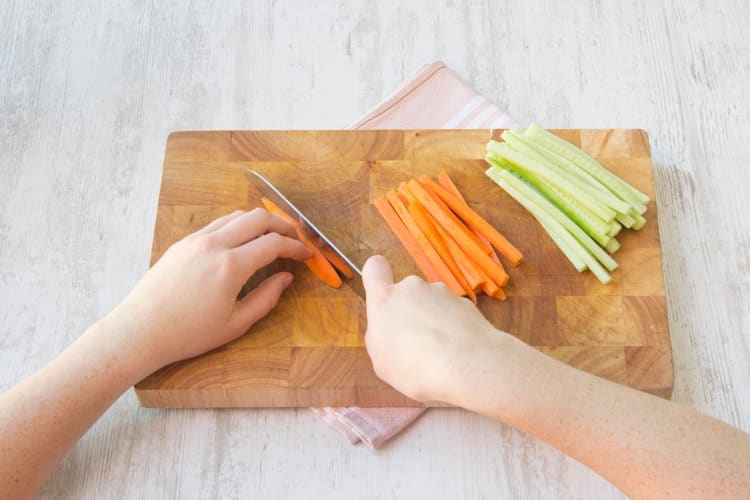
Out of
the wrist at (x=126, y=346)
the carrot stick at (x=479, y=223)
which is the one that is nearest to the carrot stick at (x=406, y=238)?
the carrot stick at (x=479, y=223)

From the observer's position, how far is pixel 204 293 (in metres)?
1.88

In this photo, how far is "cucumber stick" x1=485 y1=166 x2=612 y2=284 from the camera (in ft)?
6.52

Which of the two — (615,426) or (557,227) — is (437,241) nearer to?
(557,227)

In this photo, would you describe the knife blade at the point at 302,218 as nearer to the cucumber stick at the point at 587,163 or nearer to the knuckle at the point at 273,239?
the knuckle at the point at 273,239

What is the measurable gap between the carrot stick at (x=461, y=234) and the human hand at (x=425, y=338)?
20 centimetres

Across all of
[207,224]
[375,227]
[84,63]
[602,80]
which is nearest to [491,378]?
[375,227]

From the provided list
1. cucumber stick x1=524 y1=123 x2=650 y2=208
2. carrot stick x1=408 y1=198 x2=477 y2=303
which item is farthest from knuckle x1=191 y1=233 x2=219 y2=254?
cucumber stick x1=524 y1=123 x2=650 y2=208

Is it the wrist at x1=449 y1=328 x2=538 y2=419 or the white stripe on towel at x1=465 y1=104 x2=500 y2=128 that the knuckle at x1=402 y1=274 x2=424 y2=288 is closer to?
the wrist at x1=449 y1=328 x2=538 y2=419

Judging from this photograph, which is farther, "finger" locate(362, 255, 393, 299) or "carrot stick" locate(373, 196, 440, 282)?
"carrot stick" locate(373, 196, 440, 282)

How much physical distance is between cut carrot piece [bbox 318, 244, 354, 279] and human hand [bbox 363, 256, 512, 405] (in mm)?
135

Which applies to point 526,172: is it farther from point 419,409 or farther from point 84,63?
point 84,63

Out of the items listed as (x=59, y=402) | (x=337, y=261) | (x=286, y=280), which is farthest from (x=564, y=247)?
(x=59, y=402)

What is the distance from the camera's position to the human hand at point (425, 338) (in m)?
1.69

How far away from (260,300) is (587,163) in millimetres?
822
